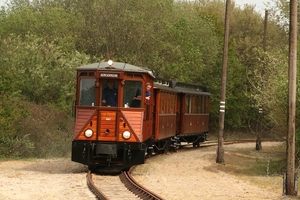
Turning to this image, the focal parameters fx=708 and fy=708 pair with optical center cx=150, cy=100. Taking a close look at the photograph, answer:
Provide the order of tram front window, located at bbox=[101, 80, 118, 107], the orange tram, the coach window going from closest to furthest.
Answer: the orange tram < tram front window, located at bbox=[101, 80, 118, 107] < the coach window

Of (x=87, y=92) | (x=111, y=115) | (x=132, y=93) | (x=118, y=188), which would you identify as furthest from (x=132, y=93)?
(x=118, y=188)

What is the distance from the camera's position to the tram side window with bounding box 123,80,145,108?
2019 cm

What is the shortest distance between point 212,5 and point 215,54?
831 inches

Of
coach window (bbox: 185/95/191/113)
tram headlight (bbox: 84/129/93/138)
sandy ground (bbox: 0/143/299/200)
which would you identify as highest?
coach window (bbox: 185/95/191/113)

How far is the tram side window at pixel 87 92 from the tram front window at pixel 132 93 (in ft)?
2.99

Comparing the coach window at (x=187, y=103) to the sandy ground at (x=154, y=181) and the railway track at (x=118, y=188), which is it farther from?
the railway track at (x=118, y=188)

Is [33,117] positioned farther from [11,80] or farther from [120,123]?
[120,123]

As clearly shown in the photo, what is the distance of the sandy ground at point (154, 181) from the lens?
16.0 meters

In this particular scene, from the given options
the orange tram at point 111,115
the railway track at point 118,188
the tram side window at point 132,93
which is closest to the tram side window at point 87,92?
the orange tram at point 111,115

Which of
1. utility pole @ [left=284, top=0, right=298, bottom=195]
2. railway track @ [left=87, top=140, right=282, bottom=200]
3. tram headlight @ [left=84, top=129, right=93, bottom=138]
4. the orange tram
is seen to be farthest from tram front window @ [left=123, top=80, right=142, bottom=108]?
utility pole @ [left=284, top=0, right=298, bottom=195]

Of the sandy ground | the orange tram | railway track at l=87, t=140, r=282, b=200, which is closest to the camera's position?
railway track at l=87, t=140, r=282, b=200

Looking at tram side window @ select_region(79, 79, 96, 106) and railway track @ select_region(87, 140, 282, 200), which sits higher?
tram side window @ select_region(79, 79, 96, 106)

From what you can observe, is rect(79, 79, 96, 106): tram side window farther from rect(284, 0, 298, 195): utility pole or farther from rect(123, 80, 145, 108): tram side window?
rect(284, 0, 298, 195): utility pole

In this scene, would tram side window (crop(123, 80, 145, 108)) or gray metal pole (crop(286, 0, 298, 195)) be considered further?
tram side window (crop(123, 80, 145, 108))
